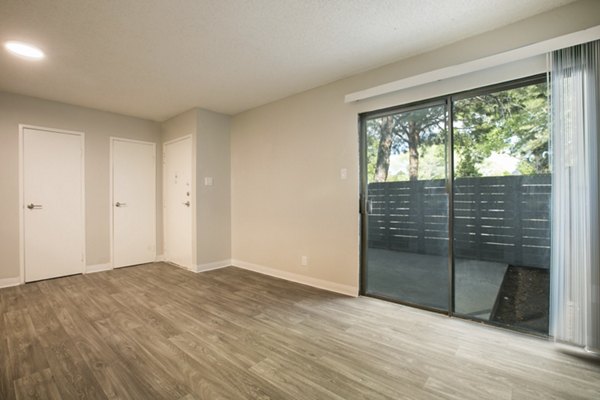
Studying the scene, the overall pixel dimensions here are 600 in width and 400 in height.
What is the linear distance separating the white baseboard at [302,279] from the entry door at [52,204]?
7.82 feet

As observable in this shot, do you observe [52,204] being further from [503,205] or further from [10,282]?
[503,205]

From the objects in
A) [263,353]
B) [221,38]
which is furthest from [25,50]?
[263,353]

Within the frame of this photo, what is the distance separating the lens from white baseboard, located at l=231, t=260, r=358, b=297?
3132 millimetres

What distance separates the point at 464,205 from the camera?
2484 mm

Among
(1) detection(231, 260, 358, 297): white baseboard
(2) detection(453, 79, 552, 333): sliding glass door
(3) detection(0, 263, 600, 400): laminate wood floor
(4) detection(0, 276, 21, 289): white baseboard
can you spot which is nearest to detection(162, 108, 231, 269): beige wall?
(1) detection(231, 260, 358, 297): white baseboard

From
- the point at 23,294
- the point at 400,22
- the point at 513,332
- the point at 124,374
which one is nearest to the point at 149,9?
the point at 400,22

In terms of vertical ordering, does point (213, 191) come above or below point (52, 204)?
above

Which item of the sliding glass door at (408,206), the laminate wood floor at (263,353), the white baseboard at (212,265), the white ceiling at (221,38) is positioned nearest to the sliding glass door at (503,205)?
the sliding glass door at (408,206)

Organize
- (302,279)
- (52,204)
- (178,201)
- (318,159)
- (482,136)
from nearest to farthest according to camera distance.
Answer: (482,136)
(318,159)
(302,279)
(52,204)
(178,201)

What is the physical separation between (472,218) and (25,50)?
14.3ft

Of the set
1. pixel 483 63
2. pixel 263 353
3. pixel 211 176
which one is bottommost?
pixel 263 353

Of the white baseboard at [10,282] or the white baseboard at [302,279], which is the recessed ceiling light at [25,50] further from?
the white baseboard at [302,279]

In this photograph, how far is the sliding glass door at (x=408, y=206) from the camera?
2630 millimetres

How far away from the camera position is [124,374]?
1.70m
